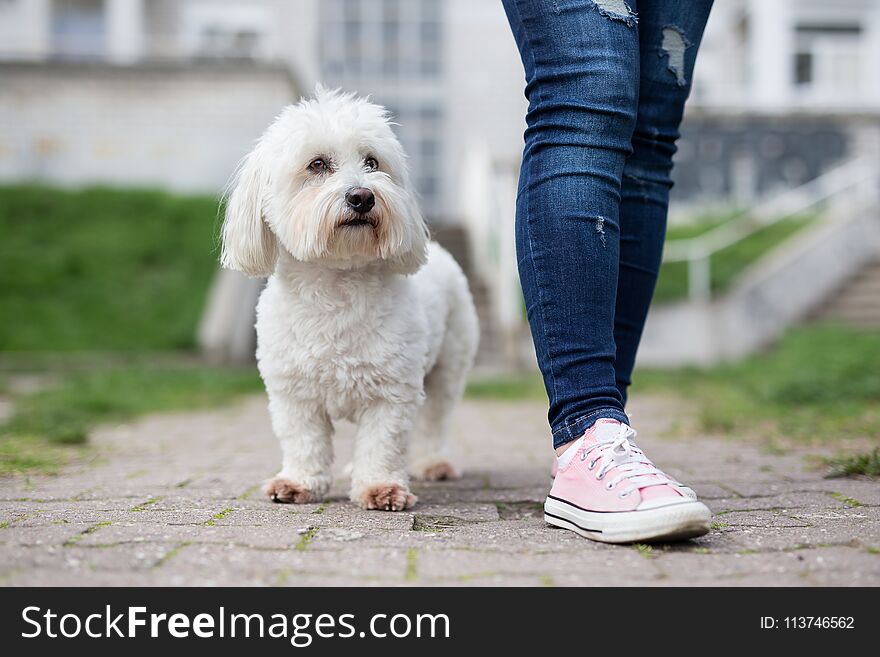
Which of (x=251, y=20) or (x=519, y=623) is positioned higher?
(x=251, y=20)

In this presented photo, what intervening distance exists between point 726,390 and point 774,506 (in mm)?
4320

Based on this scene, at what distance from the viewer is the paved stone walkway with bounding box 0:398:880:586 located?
1.63 m

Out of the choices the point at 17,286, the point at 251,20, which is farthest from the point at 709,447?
the point at 251,20

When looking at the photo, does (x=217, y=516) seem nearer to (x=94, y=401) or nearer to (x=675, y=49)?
(x=675, y=49)

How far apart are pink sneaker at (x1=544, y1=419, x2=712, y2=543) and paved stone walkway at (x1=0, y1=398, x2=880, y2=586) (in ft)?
0.14

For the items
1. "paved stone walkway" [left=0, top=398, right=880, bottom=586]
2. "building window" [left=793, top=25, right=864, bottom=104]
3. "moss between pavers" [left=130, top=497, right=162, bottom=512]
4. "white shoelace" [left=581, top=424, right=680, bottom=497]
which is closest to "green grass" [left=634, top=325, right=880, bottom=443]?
"paved stone walkway" [left=0, top=398, right=880, bottom=586]

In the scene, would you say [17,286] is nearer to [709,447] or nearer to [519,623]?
[709,447]

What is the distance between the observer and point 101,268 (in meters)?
9.37

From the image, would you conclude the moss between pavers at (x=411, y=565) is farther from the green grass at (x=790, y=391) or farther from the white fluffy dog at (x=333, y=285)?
the green grass at (x=790, y=391)

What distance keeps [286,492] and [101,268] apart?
768 cm

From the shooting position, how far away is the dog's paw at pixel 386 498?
2375mm

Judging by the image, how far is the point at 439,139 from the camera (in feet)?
67.3

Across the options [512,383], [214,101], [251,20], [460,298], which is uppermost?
[251,20]

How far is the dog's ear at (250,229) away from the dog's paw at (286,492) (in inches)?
25.1
